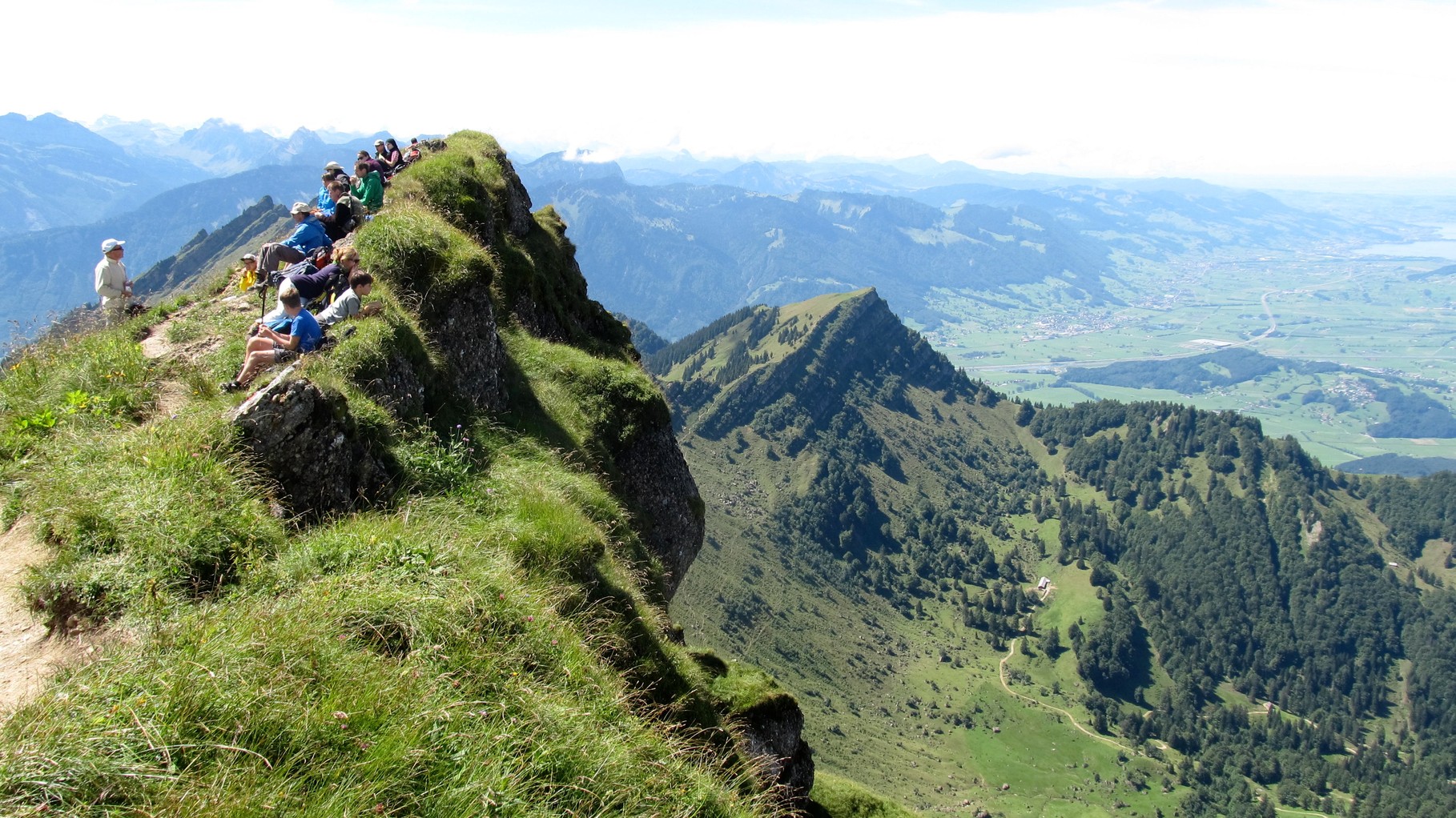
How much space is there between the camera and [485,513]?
14078 millimetres

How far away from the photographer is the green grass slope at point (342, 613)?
5.83 m

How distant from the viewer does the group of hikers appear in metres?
14.6

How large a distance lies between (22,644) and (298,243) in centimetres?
1606

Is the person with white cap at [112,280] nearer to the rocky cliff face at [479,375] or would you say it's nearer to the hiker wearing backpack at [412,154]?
the rocky cliff face at [479,375]

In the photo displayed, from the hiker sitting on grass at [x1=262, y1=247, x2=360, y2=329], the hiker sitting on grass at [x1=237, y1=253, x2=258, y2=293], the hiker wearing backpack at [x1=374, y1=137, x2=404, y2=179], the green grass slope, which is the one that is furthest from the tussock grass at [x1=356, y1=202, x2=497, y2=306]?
the hiker wearing backpack at [x1=374, y1=137, x2=404, y2=179]

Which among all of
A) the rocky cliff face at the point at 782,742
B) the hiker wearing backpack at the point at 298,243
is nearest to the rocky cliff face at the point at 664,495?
the rocky cliff face at the point at 782,742

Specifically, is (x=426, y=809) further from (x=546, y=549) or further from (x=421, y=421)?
(x=421, y=421)

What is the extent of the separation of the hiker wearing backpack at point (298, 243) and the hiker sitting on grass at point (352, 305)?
458cm

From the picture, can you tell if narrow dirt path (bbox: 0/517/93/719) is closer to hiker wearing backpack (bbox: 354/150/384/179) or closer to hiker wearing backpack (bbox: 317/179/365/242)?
hiker wearing backpack (bbox: 317/179/365/242)

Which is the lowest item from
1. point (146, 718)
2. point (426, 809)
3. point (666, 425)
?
point (666, 425)

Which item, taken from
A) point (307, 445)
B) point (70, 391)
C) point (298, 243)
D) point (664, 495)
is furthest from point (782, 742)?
point (298, 243)

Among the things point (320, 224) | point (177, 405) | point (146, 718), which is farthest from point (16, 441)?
point (320, 224)

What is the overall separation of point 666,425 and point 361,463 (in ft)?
51.1

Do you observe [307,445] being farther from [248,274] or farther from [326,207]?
[326,207]
